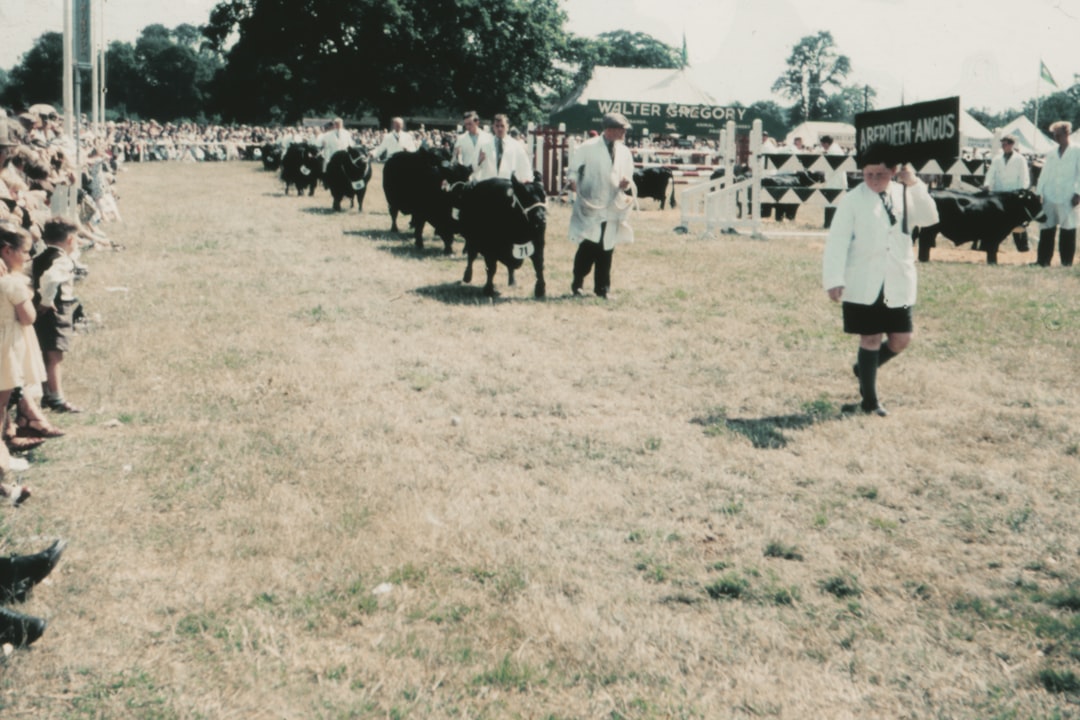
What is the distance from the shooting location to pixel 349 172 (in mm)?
22016

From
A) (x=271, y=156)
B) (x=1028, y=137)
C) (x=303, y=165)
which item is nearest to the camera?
(x=303, y=165)

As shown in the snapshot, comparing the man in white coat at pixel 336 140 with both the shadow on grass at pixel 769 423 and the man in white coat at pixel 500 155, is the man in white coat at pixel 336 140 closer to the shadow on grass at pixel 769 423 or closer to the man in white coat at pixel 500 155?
the man in white coat at pixel 500 155

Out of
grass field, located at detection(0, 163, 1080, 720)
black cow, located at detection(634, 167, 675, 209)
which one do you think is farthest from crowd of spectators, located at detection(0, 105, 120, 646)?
black cow, located at detection(634, 167, 675, 209)

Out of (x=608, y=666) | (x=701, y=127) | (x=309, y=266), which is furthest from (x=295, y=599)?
(x=701, y=127)

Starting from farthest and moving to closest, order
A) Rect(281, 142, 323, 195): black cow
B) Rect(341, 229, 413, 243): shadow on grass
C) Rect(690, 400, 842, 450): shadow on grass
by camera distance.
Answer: Rect(281, 142, 323, 195): black cow < Rect(341, 229, 413, 243): shadow on grass < Rect(690, 400, 842, 450): shadow on grass

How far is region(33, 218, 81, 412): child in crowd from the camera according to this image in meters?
6.37

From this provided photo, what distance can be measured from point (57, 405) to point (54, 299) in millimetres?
824

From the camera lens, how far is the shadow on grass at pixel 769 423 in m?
6.49

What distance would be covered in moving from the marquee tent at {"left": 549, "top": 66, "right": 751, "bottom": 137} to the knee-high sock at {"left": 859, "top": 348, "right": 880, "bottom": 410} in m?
58.9

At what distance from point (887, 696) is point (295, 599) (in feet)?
7.55

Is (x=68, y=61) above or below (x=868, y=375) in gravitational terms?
above

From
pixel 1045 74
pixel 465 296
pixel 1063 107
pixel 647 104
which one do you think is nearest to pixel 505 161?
pixel 465 296

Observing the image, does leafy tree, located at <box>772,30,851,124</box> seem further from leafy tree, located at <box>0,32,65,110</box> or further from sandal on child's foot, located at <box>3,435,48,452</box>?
sandal on child's foot, located at <box>3,435,48,452</box>

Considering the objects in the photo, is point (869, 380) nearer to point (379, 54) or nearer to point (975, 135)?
point (975, 135)
